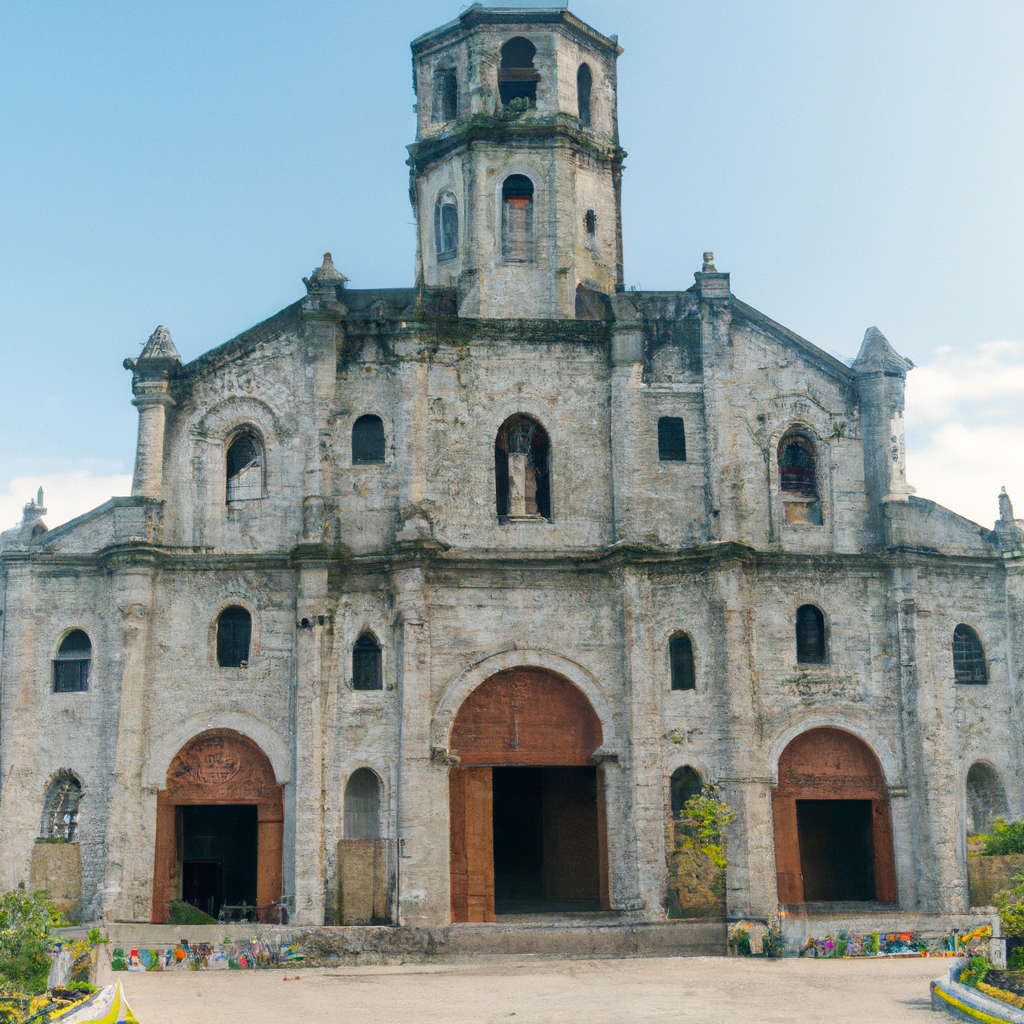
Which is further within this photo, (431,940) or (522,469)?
(522,469)

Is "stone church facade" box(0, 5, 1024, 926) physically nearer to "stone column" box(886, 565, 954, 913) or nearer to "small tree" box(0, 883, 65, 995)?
"stone column" box(886, 565, 954, 913)

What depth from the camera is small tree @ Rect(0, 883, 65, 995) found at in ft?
70.0

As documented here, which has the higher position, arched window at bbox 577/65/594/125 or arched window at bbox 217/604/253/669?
arched window at bbox 577/65/594/125

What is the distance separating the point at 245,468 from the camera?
32.4m

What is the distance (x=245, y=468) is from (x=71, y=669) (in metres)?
5.62

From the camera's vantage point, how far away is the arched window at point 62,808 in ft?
100

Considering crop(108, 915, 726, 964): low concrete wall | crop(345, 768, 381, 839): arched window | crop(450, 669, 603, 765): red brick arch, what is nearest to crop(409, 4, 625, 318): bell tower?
crop(450, 669, 603, 765): red brick arch

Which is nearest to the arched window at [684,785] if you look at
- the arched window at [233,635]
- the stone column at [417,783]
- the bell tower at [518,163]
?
the stone column at [417,783]

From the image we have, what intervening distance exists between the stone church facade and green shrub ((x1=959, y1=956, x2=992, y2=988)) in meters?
7.32

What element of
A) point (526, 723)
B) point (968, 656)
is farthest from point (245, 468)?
point (968, 656)

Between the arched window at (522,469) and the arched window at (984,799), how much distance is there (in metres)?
10.9

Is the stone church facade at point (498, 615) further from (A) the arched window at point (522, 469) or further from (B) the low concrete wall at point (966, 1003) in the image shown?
(B) the low concrete wall at point (966, 1003)

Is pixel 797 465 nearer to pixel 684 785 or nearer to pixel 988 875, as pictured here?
pixel 684 785

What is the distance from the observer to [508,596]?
103ft
